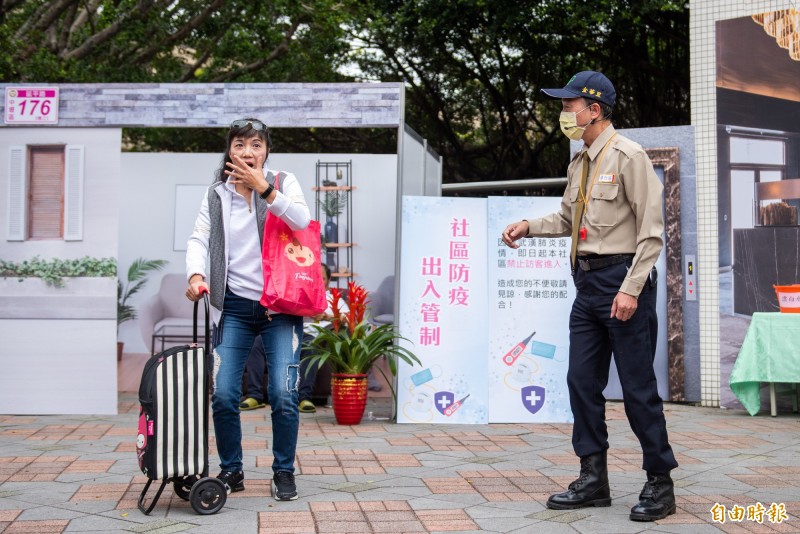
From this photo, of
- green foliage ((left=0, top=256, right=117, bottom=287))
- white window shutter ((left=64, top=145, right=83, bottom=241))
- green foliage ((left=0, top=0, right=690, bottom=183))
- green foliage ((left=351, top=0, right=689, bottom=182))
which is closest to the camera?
green foliage ((left=0, top=256, right=117, bottom=287))

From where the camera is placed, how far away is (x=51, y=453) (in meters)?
5.75

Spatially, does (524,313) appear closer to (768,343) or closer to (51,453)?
(768,343)

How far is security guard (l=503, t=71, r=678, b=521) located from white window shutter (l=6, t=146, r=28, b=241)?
5.01 meters

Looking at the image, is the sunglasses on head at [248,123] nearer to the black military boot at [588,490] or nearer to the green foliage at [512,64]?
the black military boot at [588,490]

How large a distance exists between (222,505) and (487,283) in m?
3.78

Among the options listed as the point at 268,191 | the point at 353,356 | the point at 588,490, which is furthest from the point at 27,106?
the point at 588,490

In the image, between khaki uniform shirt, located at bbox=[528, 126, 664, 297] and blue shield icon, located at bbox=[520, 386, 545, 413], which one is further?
blue shield icon, located at bbox=[520, 386, 545, 413]

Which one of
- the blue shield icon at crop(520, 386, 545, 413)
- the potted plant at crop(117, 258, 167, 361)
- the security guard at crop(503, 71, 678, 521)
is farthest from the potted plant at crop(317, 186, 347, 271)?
the security guard at crop(503, 71, 678, 521)

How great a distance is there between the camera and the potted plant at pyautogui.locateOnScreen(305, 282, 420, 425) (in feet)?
23.8

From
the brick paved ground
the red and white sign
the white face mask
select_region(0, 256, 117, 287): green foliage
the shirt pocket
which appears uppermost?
the red and white sign

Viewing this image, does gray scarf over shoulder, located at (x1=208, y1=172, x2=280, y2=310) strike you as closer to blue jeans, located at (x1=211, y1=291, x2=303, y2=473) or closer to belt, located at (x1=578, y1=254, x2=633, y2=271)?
blue jeans, located at (x1=211, y1=291, x2=303, y2=473)

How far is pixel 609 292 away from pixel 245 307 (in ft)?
5.05

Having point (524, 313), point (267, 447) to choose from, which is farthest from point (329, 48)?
point (267, 447)

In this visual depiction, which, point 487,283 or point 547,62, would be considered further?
point 547,62
